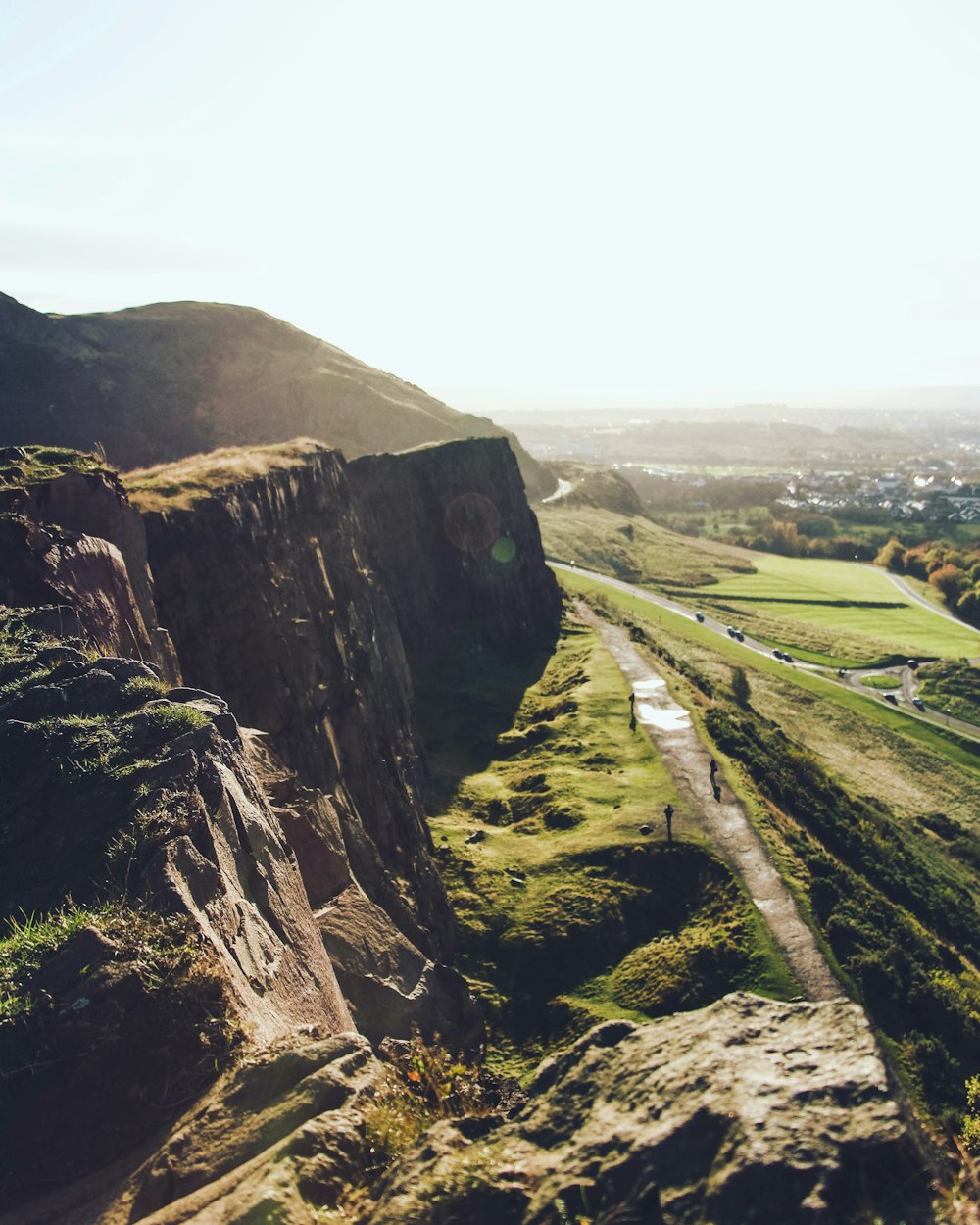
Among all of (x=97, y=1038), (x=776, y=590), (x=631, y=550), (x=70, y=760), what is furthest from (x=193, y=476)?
(x=776, y=590)

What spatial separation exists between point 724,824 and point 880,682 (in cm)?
6306

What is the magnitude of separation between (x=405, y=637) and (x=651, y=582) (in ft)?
236

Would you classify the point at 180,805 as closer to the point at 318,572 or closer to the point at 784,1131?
the point at 784,1131

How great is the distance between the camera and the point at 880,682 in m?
98.1

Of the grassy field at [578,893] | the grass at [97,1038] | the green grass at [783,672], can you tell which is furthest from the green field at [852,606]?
the grass at [97,1038]

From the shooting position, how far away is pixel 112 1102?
8680mm

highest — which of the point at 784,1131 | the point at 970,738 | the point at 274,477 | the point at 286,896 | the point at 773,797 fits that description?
the point at 274,477

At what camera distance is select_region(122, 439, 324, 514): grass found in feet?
112

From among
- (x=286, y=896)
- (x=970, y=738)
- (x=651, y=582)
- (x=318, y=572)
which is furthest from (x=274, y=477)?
(x=651, y=582)

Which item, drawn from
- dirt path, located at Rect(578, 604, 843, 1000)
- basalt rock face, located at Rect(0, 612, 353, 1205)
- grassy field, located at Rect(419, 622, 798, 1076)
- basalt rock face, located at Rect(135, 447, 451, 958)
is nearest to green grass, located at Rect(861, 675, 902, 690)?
dirt path, located at Rect(578, 604, 843, 1000)

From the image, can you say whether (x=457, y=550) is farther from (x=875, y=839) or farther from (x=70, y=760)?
(x=70, y=760)

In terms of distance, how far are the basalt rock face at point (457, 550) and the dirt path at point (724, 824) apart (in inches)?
695

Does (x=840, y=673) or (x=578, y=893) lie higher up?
(x=578, y=893)

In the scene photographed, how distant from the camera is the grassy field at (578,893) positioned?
3506 centimetres
